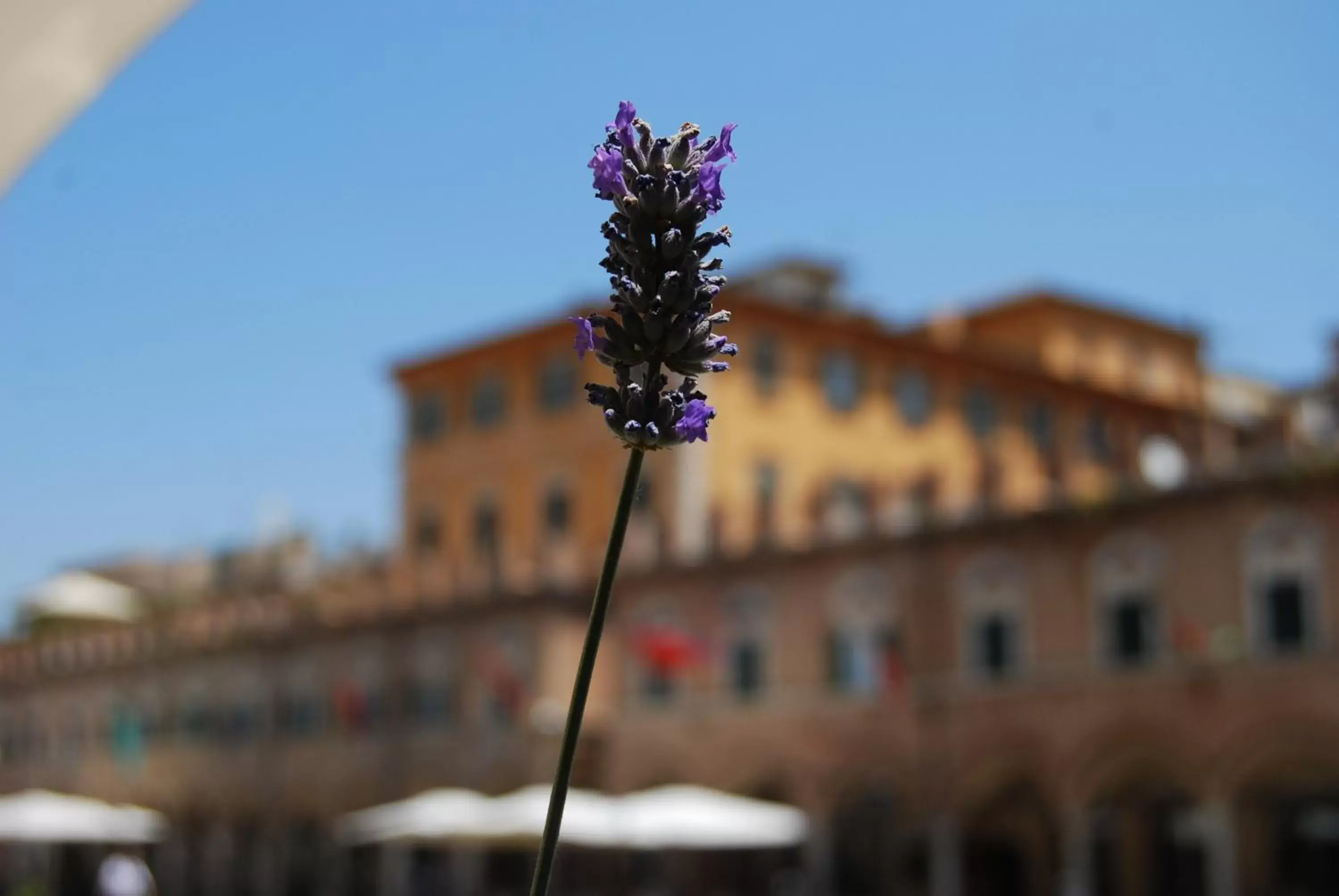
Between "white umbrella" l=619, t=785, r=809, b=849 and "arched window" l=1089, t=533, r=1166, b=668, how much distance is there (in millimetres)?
5651

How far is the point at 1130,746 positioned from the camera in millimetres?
26406

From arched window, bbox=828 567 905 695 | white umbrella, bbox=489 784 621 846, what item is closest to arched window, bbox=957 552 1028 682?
arched window, bbox=828 567 905 695

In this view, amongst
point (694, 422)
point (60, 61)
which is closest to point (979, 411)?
point (60, 61)

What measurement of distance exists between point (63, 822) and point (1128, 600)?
19.1 meters

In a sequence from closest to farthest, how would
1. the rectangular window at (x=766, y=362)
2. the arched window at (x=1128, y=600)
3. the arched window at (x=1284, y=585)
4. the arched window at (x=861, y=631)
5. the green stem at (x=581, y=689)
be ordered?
the green stem at (x=581, y=689), the arched window at (x=1284, y=585), the arched window at (x=1128, y=600), the arched window at (x=861, y=631), the rectangular window at (x=766, y=362)

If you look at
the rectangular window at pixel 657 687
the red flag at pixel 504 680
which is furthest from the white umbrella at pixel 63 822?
the rectangular window at pixel 657 687

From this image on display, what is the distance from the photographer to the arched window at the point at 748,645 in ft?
106

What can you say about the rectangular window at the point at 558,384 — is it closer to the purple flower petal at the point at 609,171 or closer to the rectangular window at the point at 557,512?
the rectangular window at the point at 557,512

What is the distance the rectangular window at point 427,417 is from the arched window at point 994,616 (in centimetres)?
1931

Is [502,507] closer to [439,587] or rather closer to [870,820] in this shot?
[439,587]

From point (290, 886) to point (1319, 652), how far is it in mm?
25702

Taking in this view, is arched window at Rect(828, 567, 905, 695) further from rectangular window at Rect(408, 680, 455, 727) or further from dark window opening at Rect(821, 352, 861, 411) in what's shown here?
dark window opening at Rect(821, 352, 861, 411)

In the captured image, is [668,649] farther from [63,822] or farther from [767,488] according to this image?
[63,822]

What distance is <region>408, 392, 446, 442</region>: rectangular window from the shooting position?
4566 centimetres
